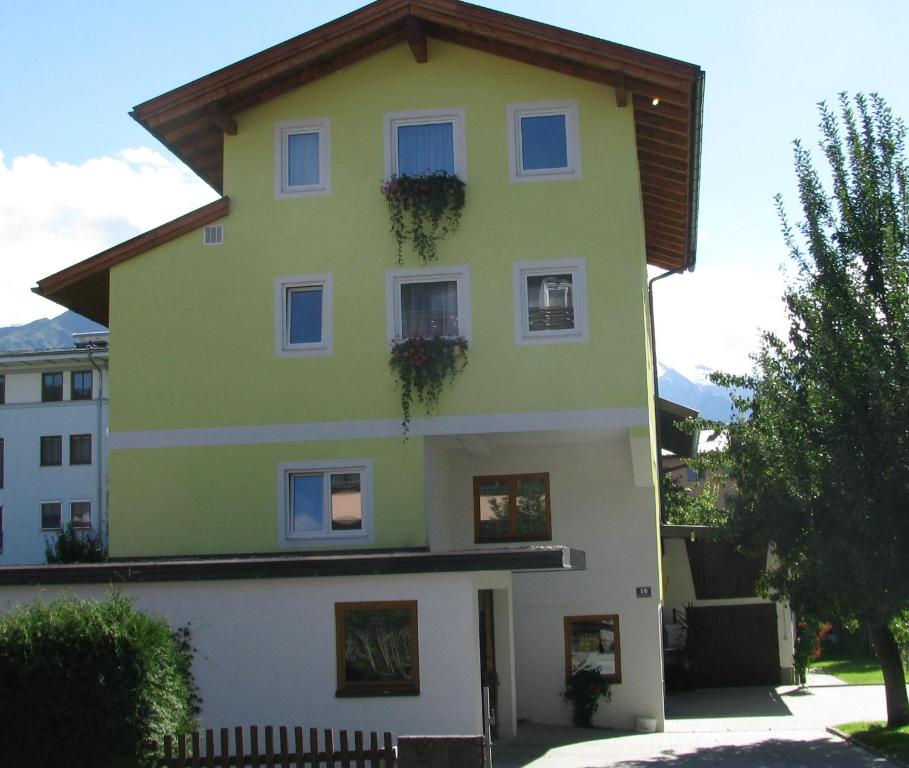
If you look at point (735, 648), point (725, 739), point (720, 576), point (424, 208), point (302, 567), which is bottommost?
point (725, 739)

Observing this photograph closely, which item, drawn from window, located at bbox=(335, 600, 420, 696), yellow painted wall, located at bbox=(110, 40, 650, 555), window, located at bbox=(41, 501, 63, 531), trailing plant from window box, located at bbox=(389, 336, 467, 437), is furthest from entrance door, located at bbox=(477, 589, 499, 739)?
window, located at bbox=(41, 501, 63, 531)

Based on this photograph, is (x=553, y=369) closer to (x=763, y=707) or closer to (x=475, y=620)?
(x=475, y=620)

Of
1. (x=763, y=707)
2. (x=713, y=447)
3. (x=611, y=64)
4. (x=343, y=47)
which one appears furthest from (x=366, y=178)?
(x=763, y=707)

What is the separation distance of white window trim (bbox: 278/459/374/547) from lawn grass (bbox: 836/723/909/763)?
7963mm

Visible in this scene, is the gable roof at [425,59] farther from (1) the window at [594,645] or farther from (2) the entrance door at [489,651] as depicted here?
(2) the entrance door at [489,651]

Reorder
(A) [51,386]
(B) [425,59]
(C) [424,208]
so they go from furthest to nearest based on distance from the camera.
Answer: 1. (A) [51,386]
2. (B) [425,59]
3. (C) [424,208]

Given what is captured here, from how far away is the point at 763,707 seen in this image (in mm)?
24703

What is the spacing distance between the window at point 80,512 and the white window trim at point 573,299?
137ft

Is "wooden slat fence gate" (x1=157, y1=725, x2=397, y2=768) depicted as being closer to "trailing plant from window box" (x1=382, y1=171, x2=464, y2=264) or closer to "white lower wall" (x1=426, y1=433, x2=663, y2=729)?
"white lower wall" (x1=426, y1=433, x2=663, y2=729)

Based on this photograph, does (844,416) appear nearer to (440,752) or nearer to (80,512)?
(440,752)

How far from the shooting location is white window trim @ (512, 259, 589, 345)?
18969 millimetres

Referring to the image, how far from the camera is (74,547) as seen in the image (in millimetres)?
48156

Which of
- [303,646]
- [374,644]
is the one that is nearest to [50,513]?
[303,646]

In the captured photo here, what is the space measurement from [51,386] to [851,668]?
3888 cm
